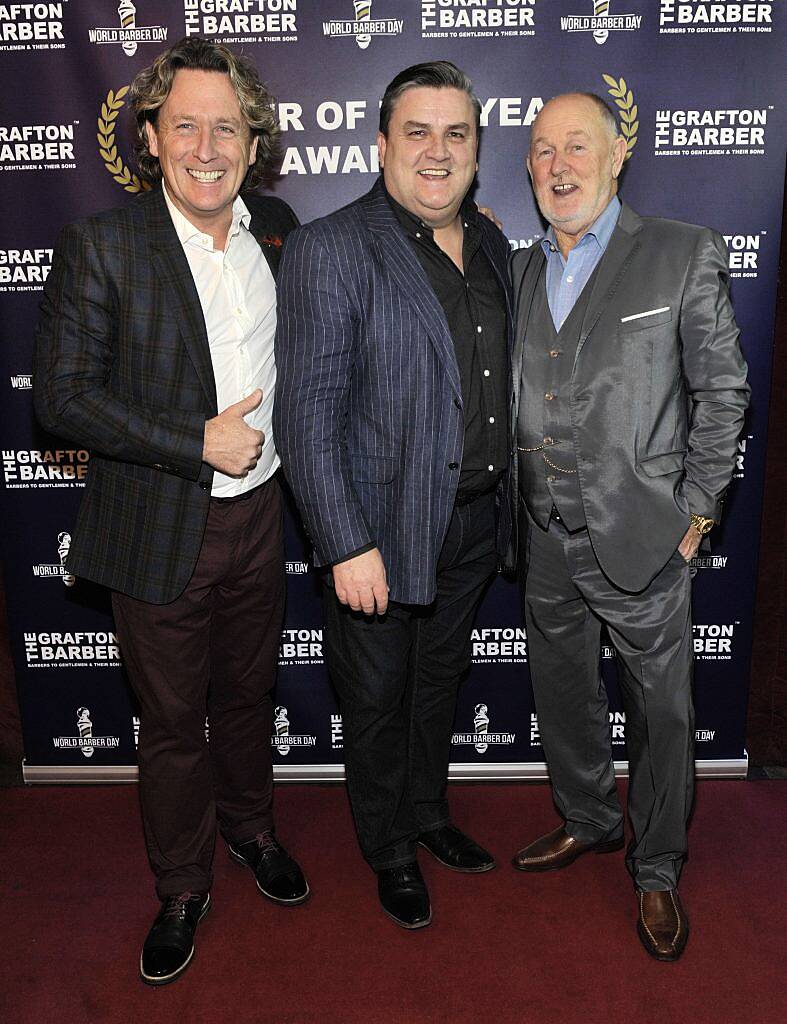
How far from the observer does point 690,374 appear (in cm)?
239

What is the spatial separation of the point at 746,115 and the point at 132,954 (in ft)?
10.0

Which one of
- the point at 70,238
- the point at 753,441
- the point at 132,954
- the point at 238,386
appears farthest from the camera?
the point at 753,441

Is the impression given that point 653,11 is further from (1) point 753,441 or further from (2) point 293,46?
(1) point 753,441

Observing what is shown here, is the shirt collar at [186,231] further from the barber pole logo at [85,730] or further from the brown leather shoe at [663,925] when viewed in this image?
the brown leather shoe at [663,925]

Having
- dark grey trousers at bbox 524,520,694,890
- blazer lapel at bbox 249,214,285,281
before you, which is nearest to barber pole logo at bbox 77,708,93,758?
dark grey trousers at bbox 524,520,694,890

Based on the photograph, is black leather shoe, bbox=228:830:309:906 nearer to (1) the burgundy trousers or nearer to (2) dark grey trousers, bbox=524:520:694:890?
(1) the burgundy trousers

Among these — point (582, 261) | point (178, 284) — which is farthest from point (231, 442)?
point (582, 261)

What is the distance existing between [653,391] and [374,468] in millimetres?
733

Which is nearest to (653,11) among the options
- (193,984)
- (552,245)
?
(552,245)

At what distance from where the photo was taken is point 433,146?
2381 mm

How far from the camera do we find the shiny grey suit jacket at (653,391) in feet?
7.71

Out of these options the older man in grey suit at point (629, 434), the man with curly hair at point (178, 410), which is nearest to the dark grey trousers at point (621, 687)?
the older man in grey suit at point (629, 434)

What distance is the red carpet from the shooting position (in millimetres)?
2432

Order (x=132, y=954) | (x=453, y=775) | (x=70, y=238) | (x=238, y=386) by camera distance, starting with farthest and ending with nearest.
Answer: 1. (x=453, y=775)
2. (x=132, y=954)
3. (x=238, y=386)
4. (x=70, y=238)
